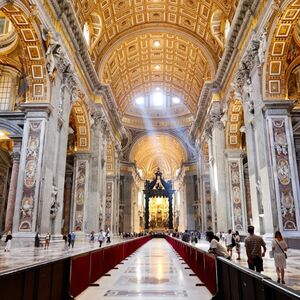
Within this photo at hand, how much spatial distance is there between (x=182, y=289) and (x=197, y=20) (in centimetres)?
1746

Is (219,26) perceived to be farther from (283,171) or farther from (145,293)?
(145,293)

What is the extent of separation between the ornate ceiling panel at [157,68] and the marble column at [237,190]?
6196 mm

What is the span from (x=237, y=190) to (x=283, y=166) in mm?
6969

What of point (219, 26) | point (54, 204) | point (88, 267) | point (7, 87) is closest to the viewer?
point (88, 267)

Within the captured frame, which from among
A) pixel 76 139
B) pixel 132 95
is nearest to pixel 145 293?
pixel 76 139

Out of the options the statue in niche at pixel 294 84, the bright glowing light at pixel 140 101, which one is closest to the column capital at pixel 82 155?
the statue in niche at pixel 294 84

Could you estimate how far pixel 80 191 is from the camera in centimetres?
1817

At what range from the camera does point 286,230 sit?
10.0 meters

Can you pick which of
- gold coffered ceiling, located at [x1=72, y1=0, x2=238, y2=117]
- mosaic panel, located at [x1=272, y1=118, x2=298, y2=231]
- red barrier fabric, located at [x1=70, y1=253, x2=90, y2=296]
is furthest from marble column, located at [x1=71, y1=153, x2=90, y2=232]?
red barrier fabric, located at [x1=70, y1=253, x2=90, y2=296]

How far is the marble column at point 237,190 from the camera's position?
54.8 ft

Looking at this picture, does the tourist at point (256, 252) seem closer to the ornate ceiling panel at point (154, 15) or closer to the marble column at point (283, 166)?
the marble column at point (283, 166)

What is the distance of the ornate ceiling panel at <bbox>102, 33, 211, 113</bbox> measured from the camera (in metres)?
22.6

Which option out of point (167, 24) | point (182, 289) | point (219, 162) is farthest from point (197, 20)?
point (182, 289)

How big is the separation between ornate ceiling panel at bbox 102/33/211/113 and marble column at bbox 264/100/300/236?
10.9 metres
